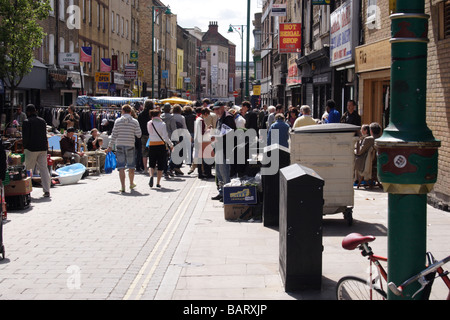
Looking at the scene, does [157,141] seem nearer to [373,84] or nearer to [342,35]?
[373,84]

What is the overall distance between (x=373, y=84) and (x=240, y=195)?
27.1 feet

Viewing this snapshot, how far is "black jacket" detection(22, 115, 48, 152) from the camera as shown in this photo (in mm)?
13086

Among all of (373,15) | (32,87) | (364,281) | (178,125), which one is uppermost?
(373,15)

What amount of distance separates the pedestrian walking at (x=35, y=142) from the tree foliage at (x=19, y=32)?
8.82m

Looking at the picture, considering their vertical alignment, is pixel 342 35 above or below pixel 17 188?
above

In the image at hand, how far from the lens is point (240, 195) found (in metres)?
10.7

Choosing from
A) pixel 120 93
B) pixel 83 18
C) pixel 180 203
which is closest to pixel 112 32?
pixel 120 93

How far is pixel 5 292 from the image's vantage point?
629 cm

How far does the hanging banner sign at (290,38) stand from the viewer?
1204 inches

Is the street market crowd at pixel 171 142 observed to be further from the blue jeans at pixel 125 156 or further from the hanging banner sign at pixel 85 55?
the hanging banner sign at pixel 85 55

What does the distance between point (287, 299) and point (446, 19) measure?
24.5ft

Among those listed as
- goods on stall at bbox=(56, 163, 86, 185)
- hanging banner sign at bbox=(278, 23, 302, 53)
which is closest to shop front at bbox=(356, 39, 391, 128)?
goods on stall at bbox=(56, 163, 86, 185)

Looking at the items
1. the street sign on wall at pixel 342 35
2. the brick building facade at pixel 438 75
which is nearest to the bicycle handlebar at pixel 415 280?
the brick building facade at pixel 438 75

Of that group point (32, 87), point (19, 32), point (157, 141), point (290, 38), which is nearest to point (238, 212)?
point (157, 141)
